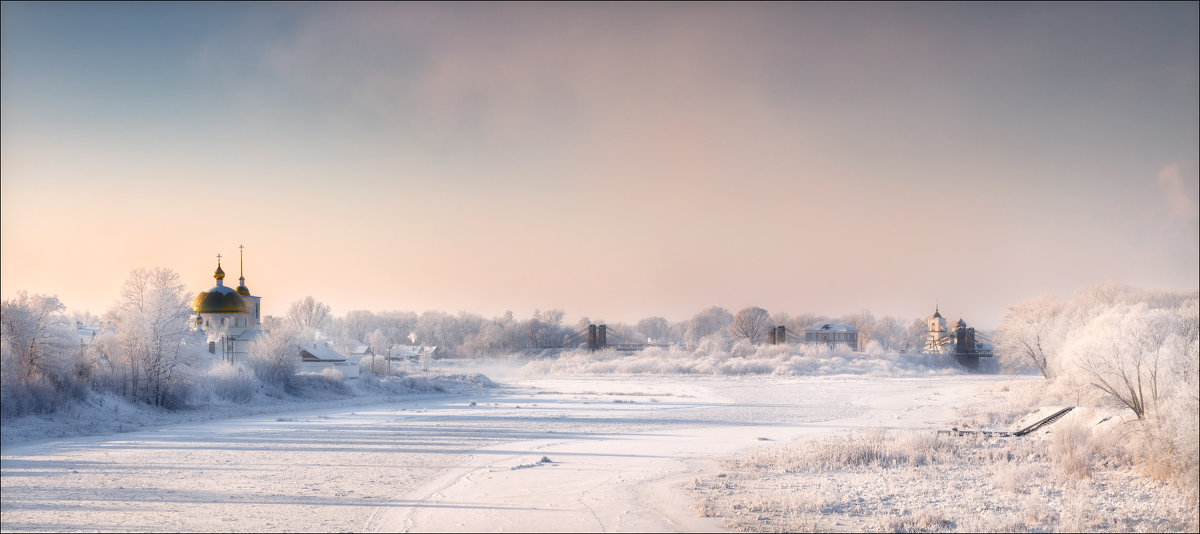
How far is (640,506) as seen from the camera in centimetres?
1466

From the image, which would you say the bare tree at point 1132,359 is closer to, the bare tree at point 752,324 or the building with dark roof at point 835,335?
the building with dark roof at point 835,335

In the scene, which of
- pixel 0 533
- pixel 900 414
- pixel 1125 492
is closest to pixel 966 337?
pixel 900 414

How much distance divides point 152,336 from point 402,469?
18668 mm

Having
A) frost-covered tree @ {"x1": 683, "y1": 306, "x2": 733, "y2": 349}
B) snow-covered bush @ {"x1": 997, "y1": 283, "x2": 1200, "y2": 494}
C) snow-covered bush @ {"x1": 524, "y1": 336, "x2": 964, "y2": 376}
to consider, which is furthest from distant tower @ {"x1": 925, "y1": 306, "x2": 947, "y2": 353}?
snow-covered bush @ {"x1": 997, "y1": 283, "x2": 1200, "y2": 494}

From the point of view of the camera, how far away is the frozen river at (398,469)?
42.1ft

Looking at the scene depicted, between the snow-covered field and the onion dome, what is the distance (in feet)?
61.3

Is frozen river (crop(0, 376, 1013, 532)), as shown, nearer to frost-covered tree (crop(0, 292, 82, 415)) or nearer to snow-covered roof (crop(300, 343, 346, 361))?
frost-covered tree (crop(0, 292, 82, 415))

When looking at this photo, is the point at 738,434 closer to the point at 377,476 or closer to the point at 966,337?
the point at 377,476

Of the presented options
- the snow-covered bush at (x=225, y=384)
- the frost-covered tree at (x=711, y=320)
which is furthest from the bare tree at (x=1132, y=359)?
the frost-covered tree at (x=711, y=320)

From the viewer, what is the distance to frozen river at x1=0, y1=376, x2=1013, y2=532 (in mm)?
12828

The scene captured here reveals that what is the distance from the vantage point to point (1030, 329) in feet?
210

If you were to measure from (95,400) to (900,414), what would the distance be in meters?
35.5

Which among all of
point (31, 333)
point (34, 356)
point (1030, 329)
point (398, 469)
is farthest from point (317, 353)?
point (1030, 329)

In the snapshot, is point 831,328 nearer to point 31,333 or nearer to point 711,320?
point 711,320
